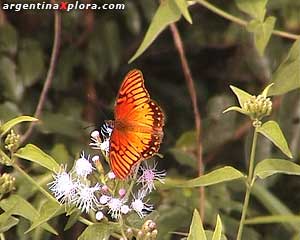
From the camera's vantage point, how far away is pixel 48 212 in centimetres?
96

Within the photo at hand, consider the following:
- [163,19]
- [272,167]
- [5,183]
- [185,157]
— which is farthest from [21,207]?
[185,157]

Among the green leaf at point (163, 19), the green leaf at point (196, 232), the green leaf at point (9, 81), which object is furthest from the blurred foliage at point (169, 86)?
the green leaf at point (196, 232)

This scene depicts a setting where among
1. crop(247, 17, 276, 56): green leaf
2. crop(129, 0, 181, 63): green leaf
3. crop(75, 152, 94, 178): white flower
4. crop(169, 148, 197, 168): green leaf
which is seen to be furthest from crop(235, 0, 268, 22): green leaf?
crop(75, 152, 94, 178): white flower

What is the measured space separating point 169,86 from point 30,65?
0.41m

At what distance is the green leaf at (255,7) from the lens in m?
1.36

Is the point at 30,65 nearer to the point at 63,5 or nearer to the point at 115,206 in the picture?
the point at 63,5

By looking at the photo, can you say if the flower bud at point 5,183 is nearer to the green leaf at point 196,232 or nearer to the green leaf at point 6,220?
the green leaf at point 6,220

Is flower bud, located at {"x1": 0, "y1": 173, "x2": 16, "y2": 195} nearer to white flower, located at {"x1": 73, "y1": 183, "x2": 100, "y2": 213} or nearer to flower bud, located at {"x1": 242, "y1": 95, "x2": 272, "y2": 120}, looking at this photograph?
white flower, located at {"x1": 73, "y1": 183, "x2": 100, "y2": 213}

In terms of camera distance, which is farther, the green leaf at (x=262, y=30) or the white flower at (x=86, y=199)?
the green leaf at (x=262, y=30)

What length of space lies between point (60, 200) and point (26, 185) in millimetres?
501

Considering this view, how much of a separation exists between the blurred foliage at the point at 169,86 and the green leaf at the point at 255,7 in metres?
0.21

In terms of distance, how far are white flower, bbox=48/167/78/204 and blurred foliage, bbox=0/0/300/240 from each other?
51 cm

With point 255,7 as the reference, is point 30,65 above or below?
below

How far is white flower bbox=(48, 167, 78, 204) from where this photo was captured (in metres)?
0.96
